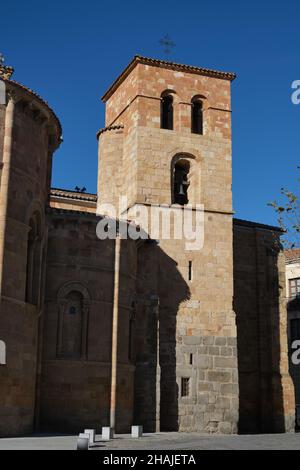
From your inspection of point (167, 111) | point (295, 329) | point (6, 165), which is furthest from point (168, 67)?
point (295, 329)

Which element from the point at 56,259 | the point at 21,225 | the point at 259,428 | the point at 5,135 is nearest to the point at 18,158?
the point at 5,135

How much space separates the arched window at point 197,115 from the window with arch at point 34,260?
10599mm

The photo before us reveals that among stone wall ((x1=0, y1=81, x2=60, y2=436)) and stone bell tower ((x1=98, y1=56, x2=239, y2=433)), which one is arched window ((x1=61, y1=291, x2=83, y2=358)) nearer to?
stone wall ((x1=0, y1=81, x2=60, y2=436))

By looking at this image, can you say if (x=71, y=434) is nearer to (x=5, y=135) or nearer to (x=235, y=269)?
(x=5, y=135)

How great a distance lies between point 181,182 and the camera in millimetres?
29641

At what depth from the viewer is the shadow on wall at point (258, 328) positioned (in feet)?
100

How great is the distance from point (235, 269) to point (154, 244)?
19.2 ft

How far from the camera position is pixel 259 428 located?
99.7 ft

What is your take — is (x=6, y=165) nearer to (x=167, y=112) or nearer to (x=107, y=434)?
(x=107, y=434)

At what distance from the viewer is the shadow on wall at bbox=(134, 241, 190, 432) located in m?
25.1

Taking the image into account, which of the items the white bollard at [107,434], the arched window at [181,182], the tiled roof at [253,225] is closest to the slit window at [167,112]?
the arched window at [181,182]

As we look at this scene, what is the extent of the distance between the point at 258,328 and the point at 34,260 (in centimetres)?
1344
